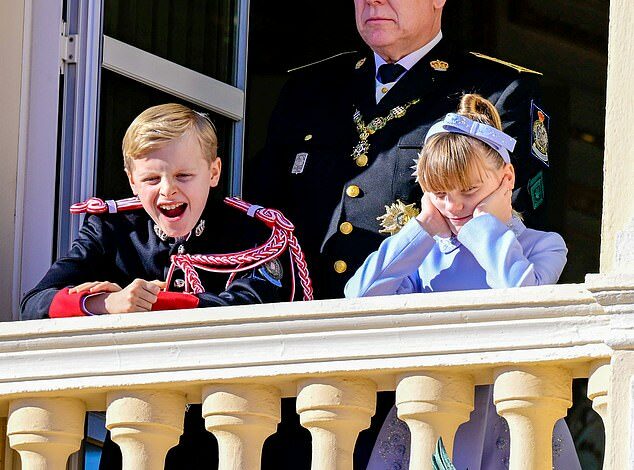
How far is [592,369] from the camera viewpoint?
4.60 m

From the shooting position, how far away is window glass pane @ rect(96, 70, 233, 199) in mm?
5867

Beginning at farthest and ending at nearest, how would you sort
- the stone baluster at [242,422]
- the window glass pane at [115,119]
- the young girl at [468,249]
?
the window glass pane at [115,119], the young girl at [468,249], the stone baluster at [242,422]

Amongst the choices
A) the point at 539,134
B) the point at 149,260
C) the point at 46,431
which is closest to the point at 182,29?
the point at 149,260

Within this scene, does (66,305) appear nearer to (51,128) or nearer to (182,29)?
(51,128)

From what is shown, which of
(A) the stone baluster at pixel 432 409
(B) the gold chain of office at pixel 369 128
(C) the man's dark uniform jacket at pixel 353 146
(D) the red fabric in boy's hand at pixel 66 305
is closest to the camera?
(A) the stone baluster at pixel 432 409

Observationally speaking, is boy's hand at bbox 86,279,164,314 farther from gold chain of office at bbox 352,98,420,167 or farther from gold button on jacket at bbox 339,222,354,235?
gold chain of office at bbox 352,98,420,167

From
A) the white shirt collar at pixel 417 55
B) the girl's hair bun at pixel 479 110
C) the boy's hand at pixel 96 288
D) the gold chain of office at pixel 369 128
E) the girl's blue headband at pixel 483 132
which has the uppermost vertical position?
the white shirt collar at pixel 417 55

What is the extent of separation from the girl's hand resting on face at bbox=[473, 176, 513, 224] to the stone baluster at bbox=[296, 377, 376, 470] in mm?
523

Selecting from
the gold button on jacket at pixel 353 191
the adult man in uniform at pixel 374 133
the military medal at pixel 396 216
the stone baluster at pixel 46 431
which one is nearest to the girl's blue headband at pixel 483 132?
the adult man in uniform at pixel 374 133

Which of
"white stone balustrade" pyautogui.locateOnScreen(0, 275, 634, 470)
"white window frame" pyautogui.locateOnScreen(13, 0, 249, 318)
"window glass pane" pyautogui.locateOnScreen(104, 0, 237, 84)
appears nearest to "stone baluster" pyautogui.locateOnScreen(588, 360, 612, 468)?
"white stone balustrade" pyautogui.locateOnScreen(0, 275, 634, 470)

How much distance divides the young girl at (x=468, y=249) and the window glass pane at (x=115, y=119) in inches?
38.7

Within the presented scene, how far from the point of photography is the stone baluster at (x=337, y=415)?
4746 millimetres

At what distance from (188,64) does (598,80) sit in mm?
2141

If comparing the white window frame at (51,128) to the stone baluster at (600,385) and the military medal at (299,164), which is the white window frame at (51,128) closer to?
the military medal at (299,164)
